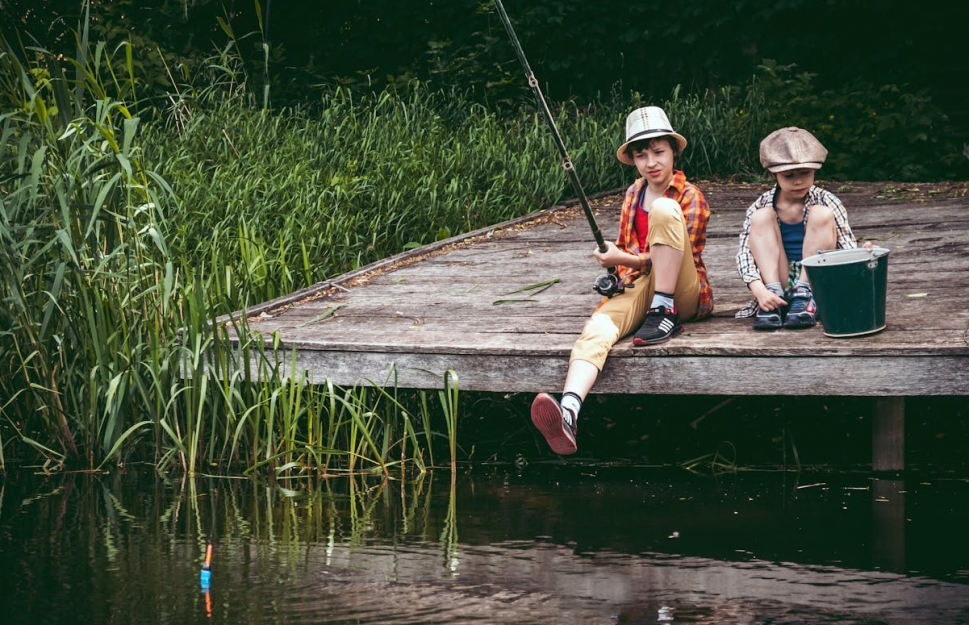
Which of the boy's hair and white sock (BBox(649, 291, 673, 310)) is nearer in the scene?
white sock (BBox(649, 291, 673, 310))

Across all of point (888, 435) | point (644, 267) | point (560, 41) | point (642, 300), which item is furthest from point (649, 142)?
point (560, 41)

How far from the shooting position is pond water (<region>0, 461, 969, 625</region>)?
281 cm

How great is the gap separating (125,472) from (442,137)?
4409 mm

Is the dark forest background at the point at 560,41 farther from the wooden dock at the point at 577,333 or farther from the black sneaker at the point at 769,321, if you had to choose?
the black sneaker at the point at 769,321

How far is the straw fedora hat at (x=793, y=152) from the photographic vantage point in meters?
4.30

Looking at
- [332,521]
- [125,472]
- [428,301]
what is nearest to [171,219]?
[428,301]

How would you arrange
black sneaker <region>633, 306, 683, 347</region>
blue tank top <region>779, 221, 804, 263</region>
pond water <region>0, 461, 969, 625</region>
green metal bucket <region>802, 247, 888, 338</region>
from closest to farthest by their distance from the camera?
pond water <region>0, 461, 969, 625</region>, green metal bucket <region>802, 247, 888, 338</region>, black sneaker <region>633, 306, 683, 347</region>, blue tank top <region>779, 221, 804, 263</region>

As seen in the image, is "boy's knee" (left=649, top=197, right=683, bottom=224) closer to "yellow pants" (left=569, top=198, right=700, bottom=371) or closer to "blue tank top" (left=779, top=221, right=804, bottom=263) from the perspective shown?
"yellow pants" (left=569, top=198, right=700, bottom=371)

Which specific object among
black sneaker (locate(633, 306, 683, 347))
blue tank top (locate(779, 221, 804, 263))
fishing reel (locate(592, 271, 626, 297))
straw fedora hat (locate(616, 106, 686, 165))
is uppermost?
straw fedora hat (locate(616, 106, 686, 165))

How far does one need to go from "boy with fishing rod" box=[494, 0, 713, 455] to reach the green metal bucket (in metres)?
0.49

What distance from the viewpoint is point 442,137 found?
8.31m

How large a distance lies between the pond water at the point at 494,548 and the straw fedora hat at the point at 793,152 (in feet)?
3.36

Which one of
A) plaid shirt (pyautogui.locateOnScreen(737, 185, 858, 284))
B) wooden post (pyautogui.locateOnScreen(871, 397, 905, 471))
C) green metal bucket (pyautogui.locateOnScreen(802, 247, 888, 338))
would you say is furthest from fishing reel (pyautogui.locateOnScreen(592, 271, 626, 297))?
wooden post (pyautogui.locateOnScreen(871, 397, 905, 471))

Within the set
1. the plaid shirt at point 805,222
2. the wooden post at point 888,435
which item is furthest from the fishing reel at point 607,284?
the wooden post at point 888,435
